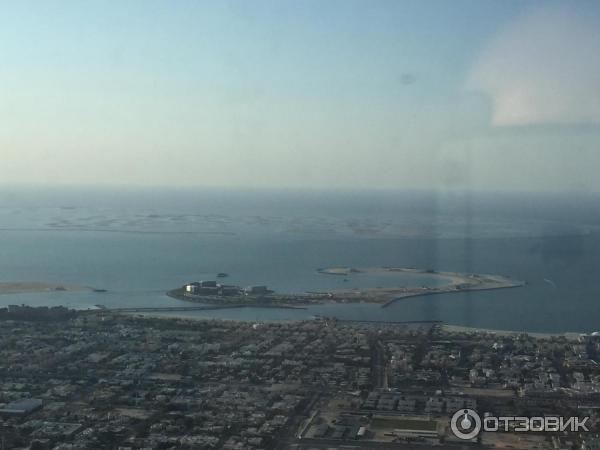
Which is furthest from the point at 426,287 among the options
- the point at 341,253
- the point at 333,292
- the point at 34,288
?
Result: the point at 34,288

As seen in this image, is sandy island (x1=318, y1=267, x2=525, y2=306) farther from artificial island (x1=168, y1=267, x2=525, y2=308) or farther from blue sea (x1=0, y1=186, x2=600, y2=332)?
blue sea (x1=0, y1=186, x2=600, y2=332)

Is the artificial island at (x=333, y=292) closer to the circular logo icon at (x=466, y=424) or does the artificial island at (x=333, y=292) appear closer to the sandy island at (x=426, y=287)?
the sandy island at (x=426, y=287)

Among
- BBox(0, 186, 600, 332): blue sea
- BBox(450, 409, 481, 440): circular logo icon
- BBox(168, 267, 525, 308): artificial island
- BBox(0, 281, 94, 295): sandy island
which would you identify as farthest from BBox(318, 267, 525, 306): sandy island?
BBox(450, 409, 481, 440): circular logo icon

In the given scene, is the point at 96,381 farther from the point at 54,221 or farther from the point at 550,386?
the point at 54,221

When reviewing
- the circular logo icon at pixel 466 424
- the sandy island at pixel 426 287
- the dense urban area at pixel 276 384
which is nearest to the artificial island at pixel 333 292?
the sandy island at pixel 426 287

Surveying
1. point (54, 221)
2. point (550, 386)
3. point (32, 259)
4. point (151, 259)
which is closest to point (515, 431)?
point (550, 386)
